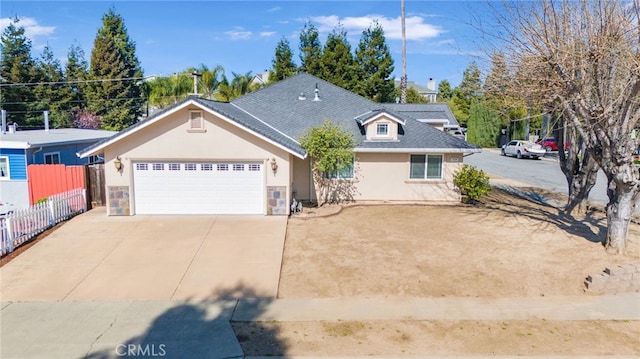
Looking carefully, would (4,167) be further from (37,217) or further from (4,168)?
(37,217)

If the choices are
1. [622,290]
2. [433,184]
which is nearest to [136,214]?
[433,184]

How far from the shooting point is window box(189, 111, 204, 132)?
564 inches

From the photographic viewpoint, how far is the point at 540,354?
653 centimetres

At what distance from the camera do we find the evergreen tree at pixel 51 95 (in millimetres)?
38562

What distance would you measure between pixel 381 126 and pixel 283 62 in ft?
80.1

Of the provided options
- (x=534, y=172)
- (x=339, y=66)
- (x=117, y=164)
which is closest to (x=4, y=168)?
(x=117, y=164)

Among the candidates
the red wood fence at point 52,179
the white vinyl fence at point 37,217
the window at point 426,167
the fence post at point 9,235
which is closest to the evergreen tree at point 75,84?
the red wood fence at point 52,179

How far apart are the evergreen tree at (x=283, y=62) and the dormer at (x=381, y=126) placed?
76.8ft

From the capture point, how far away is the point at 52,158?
1903 cm

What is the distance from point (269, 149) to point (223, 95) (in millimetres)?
19991

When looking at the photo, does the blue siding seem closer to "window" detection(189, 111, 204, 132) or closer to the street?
"window" detection(189, 111, 204, 132)

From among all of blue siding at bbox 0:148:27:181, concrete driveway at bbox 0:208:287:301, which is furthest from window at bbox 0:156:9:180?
concrete driveway at bbox 0:208:287:301

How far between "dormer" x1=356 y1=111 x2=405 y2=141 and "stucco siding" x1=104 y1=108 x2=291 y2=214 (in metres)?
4.46

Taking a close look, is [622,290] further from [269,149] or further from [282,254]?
[269,149]
